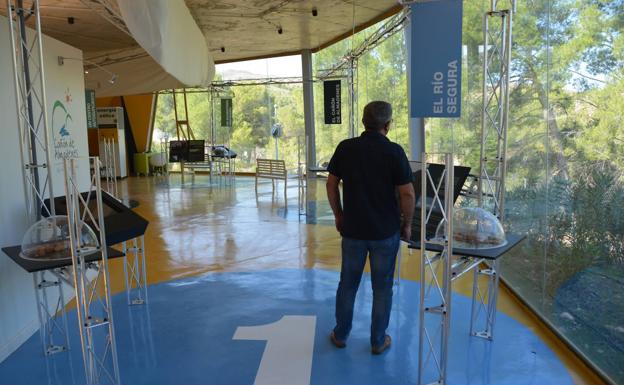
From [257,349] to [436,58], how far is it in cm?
278

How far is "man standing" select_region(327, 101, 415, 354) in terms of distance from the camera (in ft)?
9.62

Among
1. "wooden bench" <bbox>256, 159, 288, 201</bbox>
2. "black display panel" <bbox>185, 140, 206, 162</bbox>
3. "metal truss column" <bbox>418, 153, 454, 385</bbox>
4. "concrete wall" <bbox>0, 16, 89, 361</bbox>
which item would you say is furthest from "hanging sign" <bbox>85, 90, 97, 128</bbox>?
"metal truss column" <bbox>418, 153, 454, 385</bbox>

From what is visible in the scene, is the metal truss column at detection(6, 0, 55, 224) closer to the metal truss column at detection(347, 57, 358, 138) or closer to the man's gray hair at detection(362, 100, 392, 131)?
the man's gray hair at detection(362, 100, 392, 131)

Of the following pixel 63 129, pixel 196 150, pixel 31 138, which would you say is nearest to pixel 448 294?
pixel 31 138

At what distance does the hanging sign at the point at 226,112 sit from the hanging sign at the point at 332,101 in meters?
4.49

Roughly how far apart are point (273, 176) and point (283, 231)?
321 cm

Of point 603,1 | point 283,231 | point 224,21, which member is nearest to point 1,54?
point 603,1

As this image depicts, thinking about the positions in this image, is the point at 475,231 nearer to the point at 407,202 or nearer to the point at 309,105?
the point at 407,202

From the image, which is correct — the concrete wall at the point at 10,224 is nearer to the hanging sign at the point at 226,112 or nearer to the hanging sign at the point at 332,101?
the hanging sign at the point at 332,101

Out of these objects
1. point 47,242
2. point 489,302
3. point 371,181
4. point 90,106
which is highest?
point 90,106

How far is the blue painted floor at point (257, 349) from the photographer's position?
2990 mm

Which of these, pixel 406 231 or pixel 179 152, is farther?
pixel 179 152

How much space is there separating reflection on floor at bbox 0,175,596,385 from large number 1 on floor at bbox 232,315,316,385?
3cm

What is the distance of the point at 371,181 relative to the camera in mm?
2943
